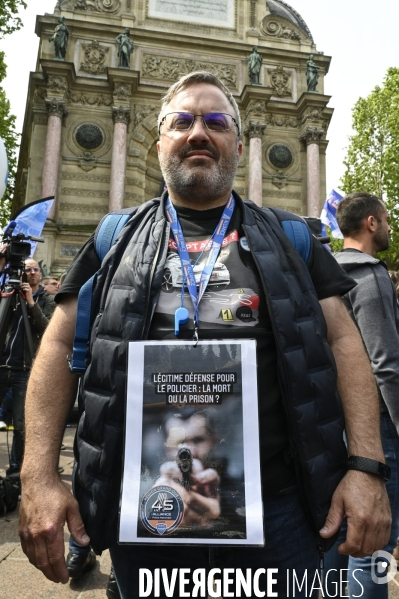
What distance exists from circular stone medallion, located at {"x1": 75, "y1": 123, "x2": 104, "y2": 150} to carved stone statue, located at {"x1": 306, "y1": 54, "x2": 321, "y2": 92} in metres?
9.84

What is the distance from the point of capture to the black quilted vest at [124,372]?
4.48ft

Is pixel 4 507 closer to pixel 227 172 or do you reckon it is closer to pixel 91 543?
pixel 91 543

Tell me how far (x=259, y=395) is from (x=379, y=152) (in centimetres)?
2495

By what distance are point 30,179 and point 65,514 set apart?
20268 millimetres

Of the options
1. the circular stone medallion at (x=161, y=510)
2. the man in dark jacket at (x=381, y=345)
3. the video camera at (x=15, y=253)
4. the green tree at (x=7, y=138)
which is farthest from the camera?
the green tree at (x=7, y=138)

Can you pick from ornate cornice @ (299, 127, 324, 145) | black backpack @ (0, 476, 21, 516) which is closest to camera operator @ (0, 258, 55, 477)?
black backpack @ (0, 476, 21, 516)

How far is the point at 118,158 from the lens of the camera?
19.5 m

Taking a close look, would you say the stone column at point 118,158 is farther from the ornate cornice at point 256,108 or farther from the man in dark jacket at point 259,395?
the man in dark jacket at point 259,395

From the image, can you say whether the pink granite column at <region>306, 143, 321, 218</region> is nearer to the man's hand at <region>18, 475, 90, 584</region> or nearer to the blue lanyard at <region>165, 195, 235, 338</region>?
the blue lanyard at <region>165, 195, 235, 338</region>

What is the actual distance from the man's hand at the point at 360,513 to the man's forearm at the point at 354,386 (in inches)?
3.4

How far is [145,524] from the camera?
4.05 ft

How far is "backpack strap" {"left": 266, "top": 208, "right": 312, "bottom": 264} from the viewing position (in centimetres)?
168

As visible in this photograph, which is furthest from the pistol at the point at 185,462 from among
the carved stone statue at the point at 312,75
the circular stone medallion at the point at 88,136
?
the carved stone statue at the point at 312,75

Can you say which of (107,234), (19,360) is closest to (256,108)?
(19,360)
